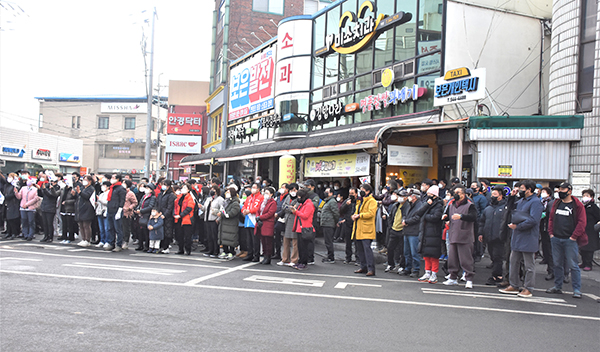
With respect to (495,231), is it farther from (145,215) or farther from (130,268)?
(145,215)

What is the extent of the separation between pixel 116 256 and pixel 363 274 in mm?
6035

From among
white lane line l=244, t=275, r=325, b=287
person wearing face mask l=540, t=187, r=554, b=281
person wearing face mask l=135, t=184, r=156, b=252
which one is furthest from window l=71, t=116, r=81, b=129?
person wearing face mask l=540, t=187, r=554, b=281

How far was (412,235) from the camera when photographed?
1033cm

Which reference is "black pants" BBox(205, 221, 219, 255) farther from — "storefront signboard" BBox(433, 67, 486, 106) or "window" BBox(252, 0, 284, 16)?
"window" BBox(252, 0, 284, 16)

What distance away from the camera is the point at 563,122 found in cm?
1349

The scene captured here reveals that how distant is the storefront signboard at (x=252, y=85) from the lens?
89.9 feet

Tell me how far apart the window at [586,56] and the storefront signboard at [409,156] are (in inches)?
186

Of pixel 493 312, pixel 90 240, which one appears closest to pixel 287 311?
pixel 493 312

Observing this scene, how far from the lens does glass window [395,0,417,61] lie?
17.5m

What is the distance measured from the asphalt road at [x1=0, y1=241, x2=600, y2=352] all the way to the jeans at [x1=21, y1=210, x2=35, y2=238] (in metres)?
4.95

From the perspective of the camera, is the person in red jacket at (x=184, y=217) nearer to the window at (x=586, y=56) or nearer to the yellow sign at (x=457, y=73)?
the yellow sign at (x=457, y=73)

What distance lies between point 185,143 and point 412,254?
46704mm

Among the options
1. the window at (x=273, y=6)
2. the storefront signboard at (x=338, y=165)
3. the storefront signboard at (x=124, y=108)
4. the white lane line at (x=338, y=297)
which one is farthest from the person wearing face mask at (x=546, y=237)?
the storefront signboard at (x=124, y=108)

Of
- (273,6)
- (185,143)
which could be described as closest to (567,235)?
(273,6)
